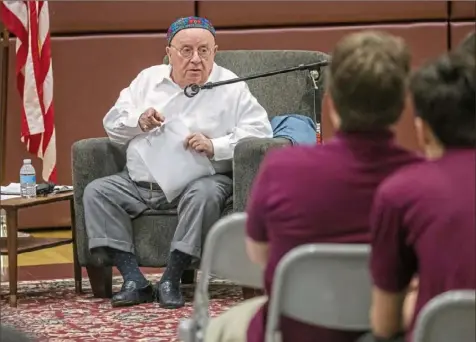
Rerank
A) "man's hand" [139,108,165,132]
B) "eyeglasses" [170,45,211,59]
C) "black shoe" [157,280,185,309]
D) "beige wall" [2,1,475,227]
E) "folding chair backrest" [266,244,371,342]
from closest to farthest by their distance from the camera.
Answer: "folding chair backrest" [266,244,371,342] < "black shoe" [157,280,185,309] < "man's hand" [139,108,165,132] < "eyeglasses" [170,45,211,59] < "beige wall" [2,1,475,227]

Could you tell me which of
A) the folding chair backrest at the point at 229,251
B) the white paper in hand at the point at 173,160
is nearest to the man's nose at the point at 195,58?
the white paper in hand at the point at 173,160

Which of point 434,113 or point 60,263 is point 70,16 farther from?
point 434,113

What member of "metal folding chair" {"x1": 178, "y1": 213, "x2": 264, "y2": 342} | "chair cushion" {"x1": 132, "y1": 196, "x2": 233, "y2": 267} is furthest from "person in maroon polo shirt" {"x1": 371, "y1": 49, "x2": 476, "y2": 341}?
"chair cushion" {"x1": 132, "y1": 196, "x2": 233, "y2": 267}

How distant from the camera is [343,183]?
1.39 metres

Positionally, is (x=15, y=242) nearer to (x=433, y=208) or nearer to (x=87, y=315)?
(x=87, y=315)

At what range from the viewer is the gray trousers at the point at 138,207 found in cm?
319

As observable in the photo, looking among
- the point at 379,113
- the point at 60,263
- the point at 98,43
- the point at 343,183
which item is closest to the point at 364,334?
the point at 343,183

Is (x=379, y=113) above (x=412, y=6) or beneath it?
beneath

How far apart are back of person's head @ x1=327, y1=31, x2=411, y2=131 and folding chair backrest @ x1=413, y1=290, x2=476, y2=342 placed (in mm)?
309

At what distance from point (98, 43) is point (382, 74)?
3.73 meters

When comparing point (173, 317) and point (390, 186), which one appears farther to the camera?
point (173, 317)

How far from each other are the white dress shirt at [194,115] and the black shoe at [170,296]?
1.31 ft

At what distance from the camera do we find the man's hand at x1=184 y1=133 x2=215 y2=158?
3262 millimetres

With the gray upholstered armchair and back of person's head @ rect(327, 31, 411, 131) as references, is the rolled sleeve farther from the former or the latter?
the gray upholstered armchair
